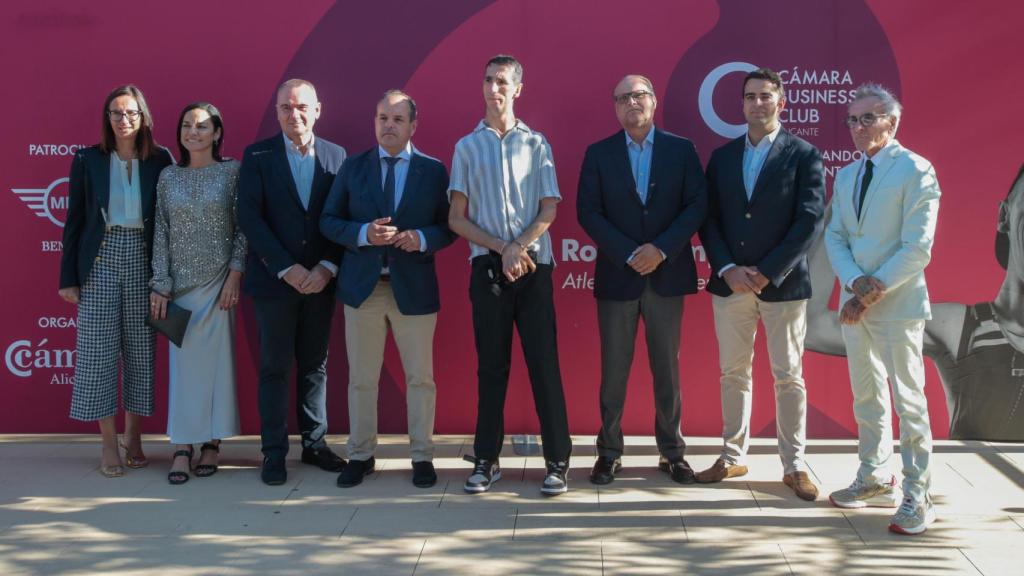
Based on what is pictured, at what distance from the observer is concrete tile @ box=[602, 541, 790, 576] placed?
3.41 metres

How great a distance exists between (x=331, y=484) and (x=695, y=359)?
215 centimetres

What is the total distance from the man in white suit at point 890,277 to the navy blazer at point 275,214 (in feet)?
8.00

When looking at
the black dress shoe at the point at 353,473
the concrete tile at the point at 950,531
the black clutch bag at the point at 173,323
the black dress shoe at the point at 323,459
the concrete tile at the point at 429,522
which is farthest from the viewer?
the black dress shoe at the point at 323,459

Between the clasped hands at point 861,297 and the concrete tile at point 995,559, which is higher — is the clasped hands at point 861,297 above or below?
above

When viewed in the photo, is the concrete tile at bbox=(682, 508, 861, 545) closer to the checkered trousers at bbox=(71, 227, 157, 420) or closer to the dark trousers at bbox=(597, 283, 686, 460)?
the dark trousers at bbox=(597, 283, 686, 460)

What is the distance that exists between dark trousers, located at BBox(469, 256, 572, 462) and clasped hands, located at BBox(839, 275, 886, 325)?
1.30m

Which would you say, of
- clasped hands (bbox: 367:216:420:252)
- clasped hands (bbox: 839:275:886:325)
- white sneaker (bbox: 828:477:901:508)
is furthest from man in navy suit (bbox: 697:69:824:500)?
clasped hands (bbox: 367:216:420:252)

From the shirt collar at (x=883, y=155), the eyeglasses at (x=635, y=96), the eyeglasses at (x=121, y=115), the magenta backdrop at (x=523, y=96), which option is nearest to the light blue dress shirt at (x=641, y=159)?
the eyeglasses at (x=635, y=96)

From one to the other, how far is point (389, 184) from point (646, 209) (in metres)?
1.22

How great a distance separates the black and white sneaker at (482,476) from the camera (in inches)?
170

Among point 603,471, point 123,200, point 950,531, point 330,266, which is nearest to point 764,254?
point 603,471

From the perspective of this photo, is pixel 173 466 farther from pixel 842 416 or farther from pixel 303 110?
pixel 842 416

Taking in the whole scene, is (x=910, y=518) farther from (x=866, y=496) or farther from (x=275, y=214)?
(x=275, y=214)

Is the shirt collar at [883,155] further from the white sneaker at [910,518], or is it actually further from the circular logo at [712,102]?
the white sneaker at [910,518]
